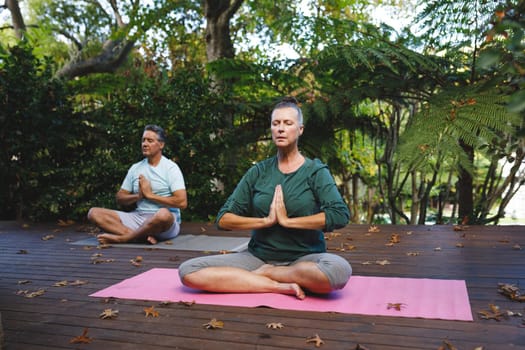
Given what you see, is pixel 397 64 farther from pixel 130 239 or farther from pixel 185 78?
pixel 130 239

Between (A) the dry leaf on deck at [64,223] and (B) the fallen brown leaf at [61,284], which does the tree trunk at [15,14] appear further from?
(B) the fallen brown leaf at [61,284]

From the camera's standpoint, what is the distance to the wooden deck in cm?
191

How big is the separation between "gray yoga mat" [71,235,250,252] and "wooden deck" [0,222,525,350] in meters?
0.18

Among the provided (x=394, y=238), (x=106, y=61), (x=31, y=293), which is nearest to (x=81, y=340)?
(x=31, y=293)

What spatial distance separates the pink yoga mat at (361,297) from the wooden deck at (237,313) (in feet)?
0.22

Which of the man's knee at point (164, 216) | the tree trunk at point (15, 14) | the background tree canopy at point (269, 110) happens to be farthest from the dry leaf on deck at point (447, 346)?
the tree trunk at point (15, 14)

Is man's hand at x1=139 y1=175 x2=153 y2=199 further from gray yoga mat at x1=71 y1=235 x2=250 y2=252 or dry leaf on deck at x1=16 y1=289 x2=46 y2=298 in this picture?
dry leaf on deck at x1=16 y1=289 x2=46 y2=298

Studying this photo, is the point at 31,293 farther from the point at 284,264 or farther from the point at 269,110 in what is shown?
the point at 269,110

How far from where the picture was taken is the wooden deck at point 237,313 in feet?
6.26

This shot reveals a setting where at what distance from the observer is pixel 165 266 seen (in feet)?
11.0

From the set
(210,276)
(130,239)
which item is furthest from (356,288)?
(130,239)

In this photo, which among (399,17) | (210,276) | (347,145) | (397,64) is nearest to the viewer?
(210,276)

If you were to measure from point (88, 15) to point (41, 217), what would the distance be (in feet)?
26.3

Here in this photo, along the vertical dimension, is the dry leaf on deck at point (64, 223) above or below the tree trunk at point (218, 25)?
below
